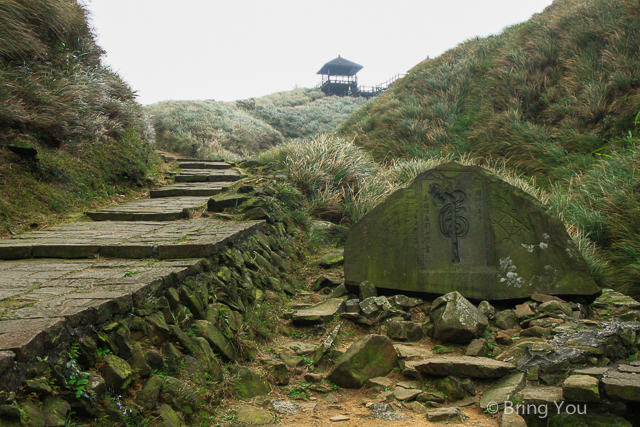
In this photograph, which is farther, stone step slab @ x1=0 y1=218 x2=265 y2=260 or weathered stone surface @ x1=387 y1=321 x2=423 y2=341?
weathered stone surface @ x1=387 y1=321 x2=423 y2=341

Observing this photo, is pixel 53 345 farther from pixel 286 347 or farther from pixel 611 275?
pixel 611 275

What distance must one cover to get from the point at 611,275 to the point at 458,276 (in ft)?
6.37

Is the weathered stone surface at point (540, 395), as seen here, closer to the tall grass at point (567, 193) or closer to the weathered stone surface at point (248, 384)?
the weathered stone surface at point (248, 384)

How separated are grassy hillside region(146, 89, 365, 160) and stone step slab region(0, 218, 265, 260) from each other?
329 inches

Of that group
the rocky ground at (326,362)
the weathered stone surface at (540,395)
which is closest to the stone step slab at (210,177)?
the rocky ground at (326,362)

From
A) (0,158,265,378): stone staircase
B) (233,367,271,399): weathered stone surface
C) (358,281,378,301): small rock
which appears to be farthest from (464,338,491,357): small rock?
(0,158,265,378): stone staircase

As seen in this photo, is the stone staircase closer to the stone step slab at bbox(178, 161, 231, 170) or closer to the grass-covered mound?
the stone step slab at bbox(178, 161, 231, 170)

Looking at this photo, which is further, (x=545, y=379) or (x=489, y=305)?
(x=489, y=305)

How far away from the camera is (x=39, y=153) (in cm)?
523

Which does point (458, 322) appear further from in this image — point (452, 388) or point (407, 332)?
point (452, 388)

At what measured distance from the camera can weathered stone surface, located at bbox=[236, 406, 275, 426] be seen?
7.73ft

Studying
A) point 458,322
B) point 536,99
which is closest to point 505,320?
point 458,322

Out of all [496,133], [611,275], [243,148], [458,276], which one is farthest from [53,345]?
[243,148]

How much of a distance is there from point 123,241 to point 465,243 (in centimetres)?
318
